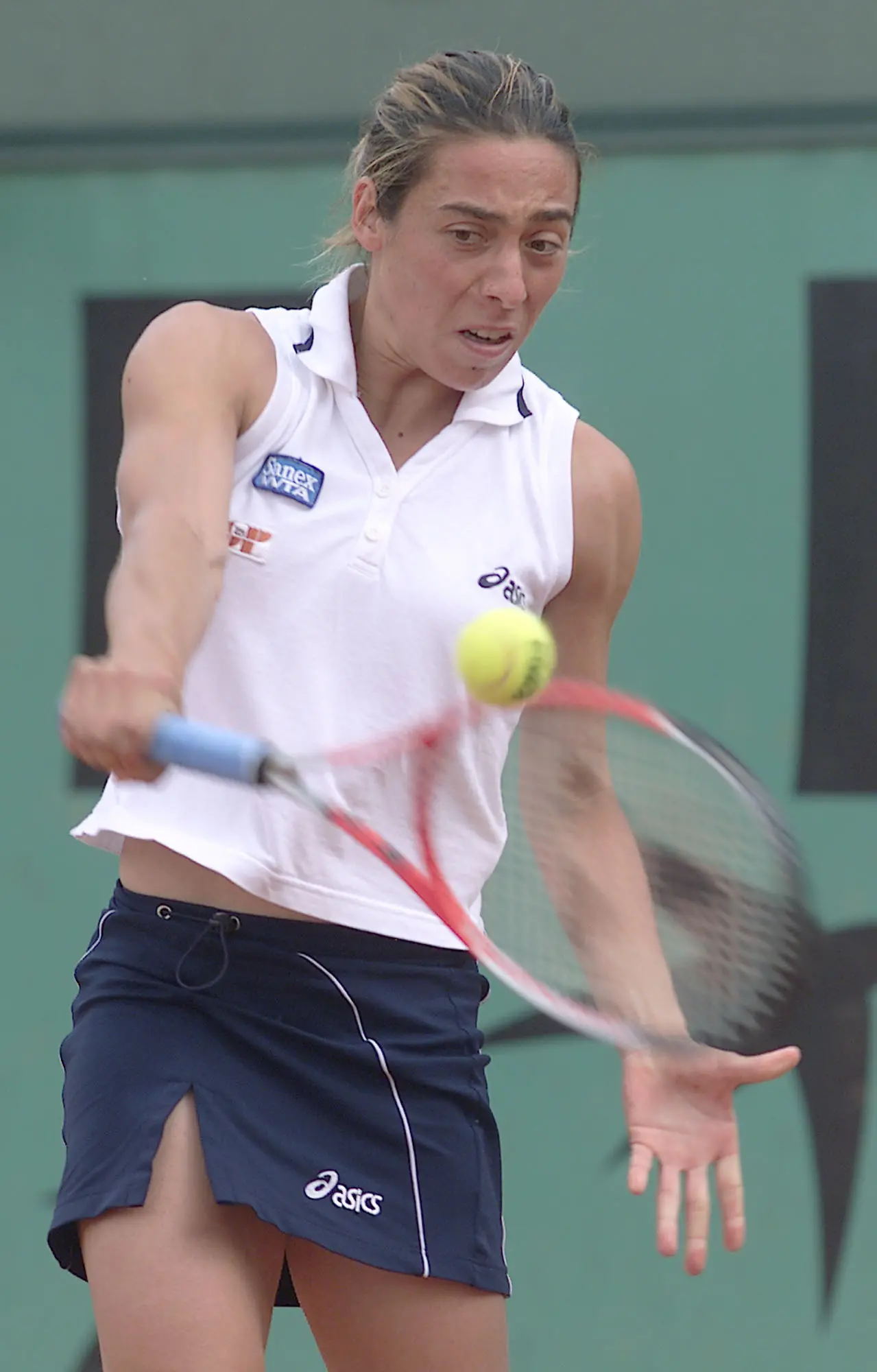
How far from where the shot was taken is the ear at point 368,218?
2256 millimetres

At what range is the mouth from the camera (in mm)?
2189

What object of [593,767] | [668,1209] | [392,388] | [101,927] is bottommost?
[668,1209]

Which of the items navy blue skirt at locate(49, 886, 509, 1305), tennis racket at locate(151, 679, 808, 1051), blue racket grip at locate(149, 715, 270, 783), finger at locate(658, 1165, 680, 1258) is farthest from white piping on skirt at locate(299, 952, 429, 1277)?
blue racket grip at locate(149, 715, 270, 783)

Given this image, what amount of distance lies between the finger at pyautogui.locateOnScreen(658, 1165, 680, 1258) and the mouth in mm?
887

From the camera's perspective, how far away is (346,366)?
7.34 ft

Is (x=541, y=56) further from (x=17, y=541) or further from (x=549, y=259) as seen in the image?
(x=549, y=259)

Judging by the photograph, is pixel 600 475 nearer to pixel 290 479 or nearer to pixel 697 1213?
pixel 290 479

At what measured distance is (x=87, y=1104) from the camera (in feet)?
6.82

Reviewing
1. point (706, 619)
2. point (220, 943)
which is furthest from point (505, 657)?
point (706, 619)

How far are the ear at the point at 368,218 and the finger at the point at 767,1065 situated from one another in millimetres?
961

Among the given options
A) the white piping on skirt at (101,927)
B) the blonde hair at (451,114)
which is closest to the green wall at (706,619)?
the blonde hair at (451,114)

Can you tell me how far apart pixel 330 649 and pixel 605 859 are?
1.48 ft

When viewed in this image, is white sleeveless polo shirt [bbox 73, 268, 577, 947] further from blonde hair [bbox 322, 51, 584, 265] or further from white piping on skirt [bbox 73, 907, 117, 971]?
blonde hair [bbox 322, 51, 584, 265]

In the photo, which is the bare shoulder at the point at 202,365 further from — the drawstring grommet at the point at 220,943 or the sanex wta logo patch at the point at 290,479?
the drawstring grommet at the point at 220,943
